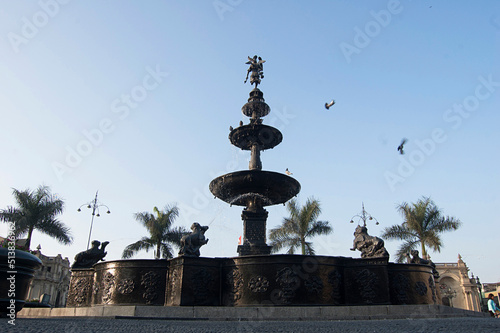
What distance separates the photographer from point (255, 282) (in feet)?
27.6

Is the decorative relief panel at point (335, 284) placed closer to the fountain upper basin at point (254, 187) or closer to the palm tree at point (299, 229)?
the fountain upper basin at point (254, 187)

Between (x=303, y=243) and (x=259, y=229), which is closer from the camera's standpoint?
(x=259, y=229)

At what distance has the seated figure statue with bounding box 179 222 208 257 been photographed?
9.06 m

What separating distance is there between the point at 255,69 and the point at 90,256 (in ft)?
33.8

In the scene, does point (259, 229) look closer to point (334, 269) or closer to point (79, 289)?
point (334, 269)

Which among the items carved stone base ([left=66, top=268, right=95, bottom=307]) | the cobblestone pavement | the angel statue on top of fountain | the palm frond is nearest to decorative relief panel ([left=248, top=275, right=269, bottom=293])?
the cobblestone pavement

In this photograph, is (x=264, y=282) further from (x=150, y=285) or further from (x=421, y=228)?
(x=421, y=228)

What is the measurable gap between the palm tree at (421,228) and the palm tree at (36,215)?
23133mm

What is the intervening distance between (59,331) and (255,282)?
196 inches

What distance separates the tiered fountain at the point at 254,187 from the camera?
39.4 feet

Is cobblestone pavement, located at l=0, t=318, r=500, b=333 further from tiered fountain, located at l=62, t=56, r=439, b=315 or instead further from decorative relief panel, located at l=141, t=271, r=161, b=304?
decorative relief panel, located at l=141, t=271, r=161, b=304

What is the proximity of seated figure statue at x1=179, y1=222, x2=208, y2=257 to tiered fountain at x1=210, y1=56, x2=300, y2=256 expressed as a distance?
2635mm

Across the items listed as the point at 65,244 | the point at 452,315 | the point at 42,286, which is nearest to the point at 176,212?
the point at 65,244

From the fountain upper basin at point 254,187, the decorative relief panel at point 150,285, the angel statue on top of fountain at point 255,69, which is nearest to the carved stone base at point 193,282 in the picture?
the decorative relief panel at point 150,285
